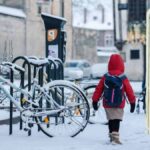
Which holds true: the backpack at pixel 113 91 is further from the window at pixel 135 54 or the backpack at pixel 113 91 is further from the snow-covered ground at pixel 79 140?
the window at pixel 135 54

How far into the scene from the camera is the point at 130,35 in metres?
38.1

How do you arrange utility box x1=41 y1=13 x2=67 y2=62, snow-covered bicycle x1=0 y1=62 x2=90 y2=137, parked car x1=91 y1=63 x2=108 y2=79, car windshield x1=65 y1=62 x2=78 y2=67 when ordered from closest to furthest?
snow-covered bicycle x1=0 y1=62 x2=90 y2=137 → utility box x1=41 y1=13 x2=67 y2=62 → parked car x1=91 y1=63 x2=108 y2=79 → car windshield x1=65 y1=62 x2=78 y2=67

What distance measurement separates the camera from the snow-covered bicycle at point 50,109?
8.95m

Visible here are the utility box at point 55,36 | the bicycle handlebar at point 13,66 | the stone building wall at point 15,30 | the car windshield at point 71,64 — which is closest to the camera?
the bicycle handlebar at point 13,66

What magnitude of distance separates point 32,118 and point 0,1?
145 ft

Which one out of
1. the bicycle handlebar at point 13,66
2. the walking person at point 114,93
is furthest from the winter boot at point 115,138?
the bicycle handlebar at point 13,66

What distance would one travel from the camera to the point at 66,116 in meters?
9.05

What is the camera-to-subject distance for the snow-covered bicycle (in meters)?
8.95

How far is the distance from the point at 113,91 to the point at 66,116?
36.9 inches

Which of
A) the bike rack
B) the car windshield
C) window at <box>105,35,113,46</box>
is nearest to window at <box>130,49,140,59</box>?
the car windshield

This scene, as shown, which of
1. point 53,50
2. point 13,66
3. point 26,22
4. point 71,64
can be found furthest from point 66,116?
point 26,22

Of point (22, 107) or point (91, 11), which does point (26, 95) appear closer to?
point (22, 107)

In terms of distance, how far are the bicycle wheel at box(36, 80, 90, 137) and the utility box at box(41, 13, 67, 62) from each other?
375 centimetres

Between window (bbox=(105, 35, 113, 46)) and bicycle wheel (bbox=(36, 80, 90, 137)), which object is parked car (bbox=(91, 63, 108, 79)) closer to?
bicycle wheel (bbox=(36, 80, 90, 137))
